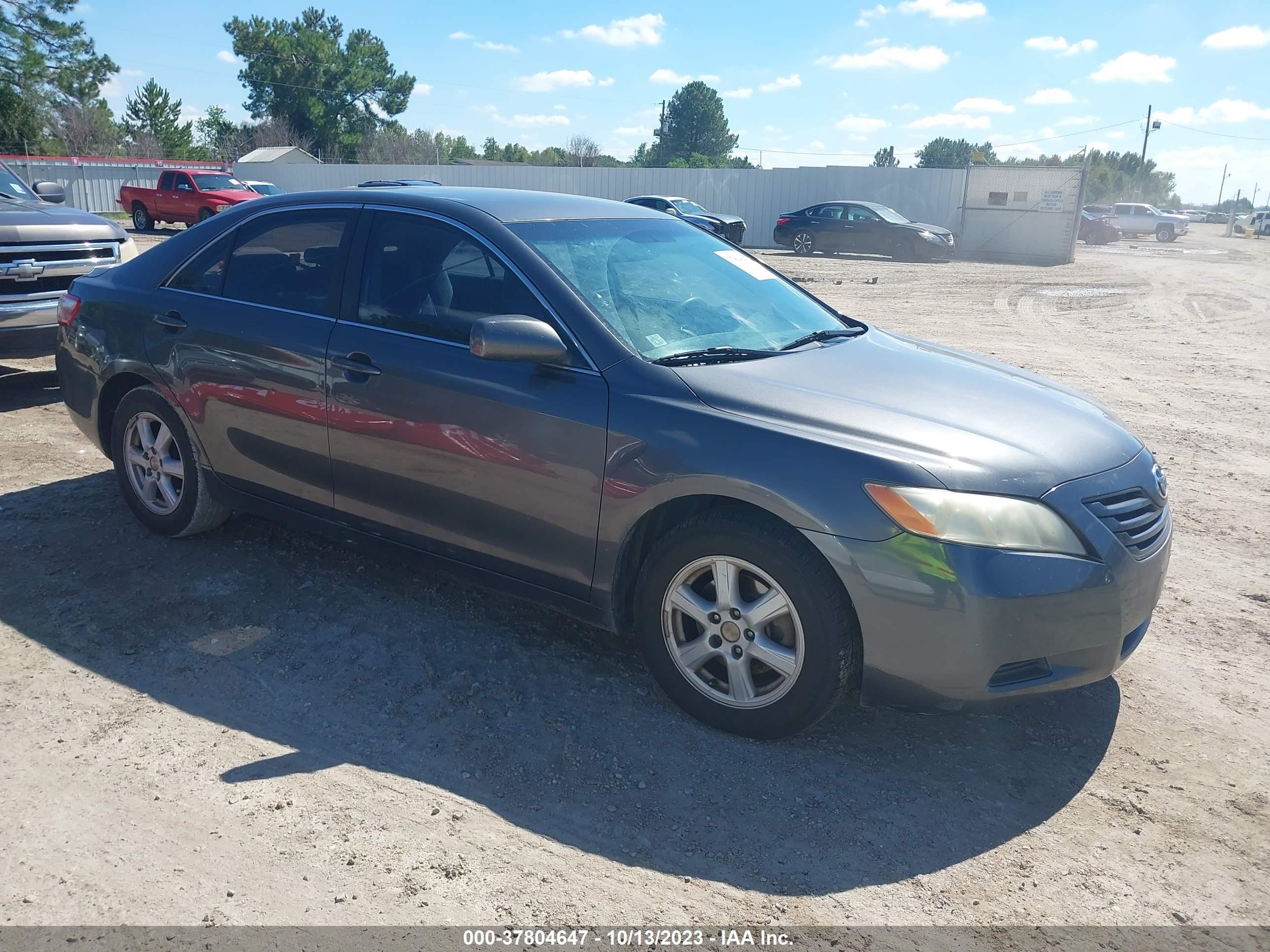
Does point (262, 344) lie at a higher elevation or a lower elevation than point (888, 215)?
lower

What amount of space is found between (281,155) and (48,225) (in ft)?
185

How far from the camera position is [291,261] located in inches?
172

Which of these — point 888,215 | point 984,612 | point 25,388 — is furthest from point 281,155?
point 984,612

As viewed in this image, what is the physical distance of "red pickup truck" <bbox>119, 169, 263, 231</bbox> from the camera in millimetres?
27312

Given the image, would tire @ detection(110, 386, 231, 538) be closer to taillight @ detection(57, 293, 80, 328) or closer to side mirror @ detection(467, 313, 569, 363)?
taillight @ detection(57, 293, 80, 328)

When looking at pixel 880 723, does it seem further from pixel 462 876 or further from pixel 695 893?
pixel 462 876

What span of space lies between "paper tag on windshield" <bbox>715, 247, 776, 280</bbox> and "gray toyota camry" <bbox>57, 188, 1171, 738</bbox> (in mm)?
28

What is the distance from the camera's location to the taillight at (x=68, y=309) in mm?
5160

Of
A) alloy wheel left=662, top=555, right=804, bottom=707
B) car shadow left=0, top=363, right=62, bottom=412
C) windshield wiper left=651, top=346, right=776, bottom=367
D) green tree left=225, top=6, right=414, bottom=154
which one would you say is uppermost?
green tree left=225, top=6, right=414, bottom=154

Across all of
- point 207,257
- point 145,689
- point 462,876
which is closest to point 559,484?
point 462,876

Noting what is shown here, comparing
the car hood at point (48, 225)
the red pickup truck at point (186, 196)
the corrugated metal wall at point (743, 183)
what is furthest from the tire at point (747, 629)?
the corrugated metal wall at point (743, 183)

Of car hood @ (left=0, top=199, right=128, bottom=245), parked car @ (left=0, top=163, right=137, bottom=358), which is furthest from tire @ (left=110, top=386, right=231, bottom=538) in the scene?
car hood @ (left=0, top=199, right=128, bottom=245)

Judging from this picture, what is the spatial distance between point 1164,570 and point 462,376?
8.51ft

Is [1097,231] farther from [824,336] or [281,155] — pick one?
[281,155]
